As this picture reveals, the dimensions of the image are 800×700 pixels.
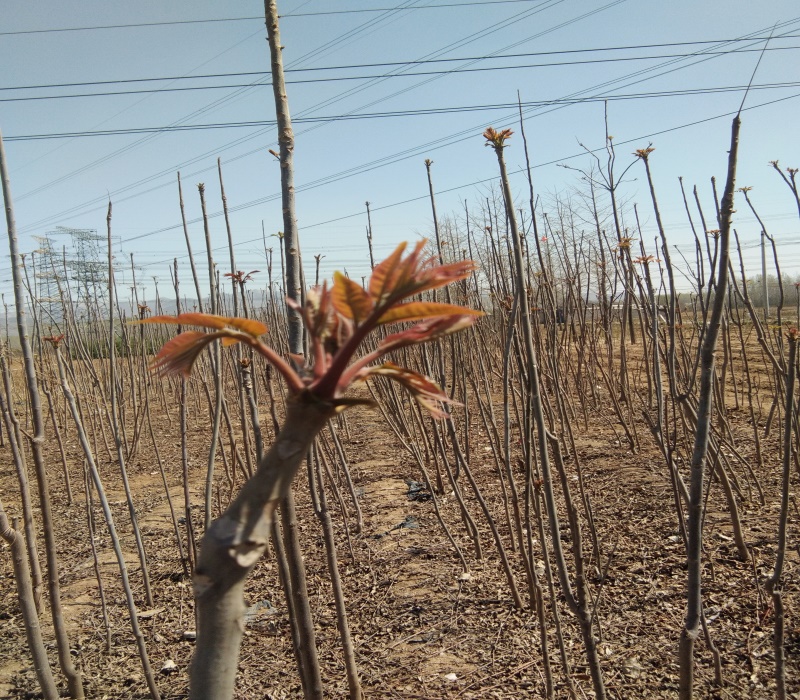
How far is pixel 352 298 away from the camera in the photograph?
0.35 meters

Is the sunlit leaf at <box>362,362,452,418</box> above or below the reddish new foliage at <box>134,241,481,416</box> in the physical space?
below

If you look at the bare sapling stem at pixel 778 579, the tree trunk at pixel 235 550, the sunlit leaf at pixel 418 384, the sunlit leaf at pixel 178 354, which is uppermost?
the sunlit leaf at pixel 178 354

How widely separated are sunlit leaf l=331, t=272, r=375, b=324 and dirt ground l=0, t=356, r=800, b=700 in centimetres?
144

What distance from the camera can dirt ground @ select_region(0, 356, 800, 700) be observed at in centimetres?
169

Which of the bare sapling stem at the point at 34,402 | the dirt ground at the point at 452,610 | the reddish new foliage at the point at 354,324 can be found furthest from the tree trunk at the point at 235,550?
the dirt ground at the point at 452,610

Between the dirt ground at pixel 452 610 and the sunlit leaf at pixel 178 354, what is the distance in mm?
1447

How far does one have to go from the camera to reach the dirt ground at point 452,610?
169 centimetres

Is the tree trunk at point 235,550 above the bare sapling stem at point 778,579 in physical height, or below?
above

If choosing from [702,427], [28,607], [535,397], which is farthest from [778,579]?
[28,607]

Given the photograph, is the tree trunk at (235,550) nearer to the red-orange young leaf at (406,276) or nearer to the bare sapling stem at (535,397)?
the red-orange young leaf at (406,276)

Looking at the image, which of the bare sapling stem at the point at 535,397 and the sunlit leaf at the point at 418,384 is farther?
the bare sapling stem at the point at 535,397

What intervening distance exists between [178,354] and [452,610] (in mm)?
1971

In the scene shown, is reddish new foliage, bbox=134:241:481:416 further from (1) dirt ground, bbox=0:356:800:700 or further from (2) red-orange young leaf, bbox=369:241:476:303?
(1) dirt ground, bbox=0:356:800:700

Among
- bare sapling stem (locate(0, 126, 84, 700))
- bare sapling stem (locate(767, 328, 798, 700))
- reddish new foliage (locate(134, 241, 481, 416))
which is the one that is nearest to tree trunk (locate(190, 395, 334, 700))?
reddish new foliage (locate(134, 241, 481, 416))
